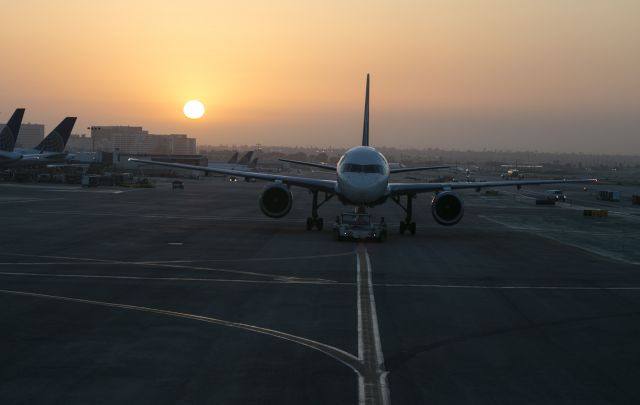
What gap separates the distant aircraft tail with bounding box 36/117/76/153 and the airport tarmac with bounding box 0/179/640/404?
92106 millimetres

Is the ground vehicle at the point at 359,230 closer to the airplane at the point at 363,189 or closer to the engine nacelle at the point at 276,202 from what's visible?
the airplane at the point at 363,189

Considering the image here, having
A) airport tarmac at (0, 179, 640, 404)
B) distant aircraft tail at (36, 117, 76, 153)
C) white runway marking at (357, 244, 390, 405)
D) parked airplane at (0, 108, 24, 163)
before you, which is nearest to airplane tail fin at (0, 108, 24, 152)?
parked airplane at (0, 108, 24, 163)

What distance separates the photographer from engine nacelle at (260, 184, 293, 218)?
149 ft

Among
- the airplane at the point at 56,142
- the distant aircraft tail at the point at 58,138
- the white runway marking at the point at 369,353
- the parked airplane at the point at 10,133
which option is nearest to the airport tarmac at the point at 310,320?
the white runway marking at the point at 369,353

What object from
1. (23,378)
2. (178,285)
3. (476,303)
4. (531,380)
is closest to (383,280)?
(476,303)

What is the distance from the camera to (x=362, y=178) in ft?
136

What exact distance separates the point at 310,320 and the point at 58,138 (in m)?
120

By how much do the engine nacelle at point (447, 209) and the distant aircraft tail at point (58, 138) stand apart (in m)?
98.9

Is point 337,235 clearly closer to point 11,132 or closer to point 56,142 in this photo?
point 11,132

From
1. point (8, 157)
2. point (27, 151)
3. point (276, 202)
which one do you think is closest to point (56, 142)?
point (27, 151)

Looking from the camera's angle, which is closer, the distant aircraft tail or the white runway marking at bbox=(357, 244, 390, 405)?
the white runway marking at bbox=(357, 244, 390, 405)

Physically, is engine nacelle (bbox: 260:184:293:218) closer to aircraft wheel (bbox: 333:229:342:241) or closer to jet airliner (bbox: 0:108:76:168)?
aircraft wheel (bbox: 333:229:342:241)

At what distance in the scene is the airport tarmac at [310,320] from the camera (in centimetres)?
1388

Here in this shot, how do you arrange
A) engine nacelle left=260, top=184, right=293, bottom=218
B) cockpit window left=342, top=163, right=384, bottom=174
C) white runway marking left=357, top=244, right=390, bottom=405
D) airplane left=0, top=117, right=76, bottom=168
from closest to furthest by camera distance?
white runway marking left=357, top=244, right=390, bottom=405, cockpit window left=342, top=163, right=384, bottom=174, engine nacelle left=260, top=184, right=293, bottom=218, airplane left=0, top=117, right=76, bottom=168
